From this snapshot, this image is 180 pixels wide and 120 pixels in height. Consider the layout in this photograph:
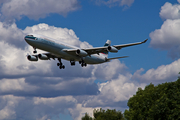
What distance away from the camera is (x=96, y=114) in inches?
4732

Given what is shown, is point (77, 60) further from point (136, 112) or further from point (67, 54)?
point (136, 112)

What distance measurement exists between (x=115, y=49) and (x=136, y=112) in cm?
1656

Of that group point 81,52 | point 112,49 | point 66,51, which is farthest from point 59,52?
point 112,49

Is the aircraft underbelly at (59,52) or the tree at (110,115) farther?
the tree at (110,115)

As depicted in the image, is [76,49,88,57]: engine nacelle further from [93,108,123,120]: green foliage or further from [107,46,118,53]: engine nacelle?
[93,108,123,120]: green foliage

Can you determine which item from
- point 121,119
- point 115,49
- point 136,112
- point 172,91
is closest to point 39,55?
point 115,49

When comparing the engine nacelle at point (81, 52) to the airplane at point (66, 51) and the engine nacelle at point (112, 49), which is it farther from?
the engine nacelle at point (112, 49)

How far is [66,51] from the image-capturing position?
204 feet

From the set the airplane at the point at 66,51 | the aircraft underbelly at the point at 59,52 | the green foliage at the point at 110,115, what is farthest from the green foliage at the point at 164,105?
the green foliage at the point at 110,115

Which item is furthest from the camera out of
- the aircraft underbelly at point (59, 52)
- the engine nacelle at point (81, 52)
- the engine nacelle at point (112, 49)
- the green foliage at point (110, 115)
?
the green foliage at point (110, 115)

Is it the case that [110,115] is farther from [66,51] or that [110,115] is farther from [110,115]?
[66,51]

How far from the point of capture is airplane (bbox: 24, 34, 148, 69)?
5784cm

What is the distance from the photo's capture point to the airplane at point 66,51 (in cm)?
5784

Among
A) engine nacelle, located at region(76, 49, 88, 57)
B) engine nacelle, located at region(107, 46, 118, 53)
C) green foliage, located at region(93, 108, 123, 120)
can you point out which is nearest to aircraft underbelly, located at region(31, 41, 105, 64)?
engine nacelle, located at region(76, 49, 88, 57)
